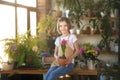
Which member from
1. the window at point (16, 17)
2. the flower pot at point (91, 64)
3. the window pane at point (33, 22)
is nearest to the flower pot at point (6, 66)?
the window at point (16, 17)

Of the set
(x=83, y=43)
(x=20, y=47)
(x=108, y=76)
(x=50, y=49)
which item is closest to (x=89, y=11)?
(x=83, y=43)

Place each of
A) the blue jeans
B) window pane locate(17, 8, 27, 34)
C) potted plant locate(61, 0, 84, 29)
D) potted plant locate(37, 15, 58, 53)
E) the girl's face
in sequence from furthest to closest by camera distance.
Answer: potted plant locate(37, 15, 58, 53), potted plant locate(61, 0, 84, 29), window pane locate(17, 8, 27, 34), the girl's face, the blue jeans

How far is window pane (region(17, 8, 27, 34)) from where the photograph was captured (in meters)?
5.68

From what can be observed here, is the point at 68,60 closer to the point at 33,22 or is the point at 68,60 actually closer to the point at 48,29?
the point at 48,29

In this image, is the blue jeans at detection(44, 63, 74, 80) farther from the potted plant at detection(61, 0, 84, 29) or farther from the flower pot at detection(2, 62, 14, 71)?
the potted plant at detection(61, 0, 84, 29)

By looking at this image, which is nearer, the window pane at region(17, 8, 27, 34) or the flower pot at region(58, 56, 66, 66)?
the flower pot at region(58, 56, 66, 66)

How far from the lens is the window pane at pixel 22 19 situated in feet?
18.6

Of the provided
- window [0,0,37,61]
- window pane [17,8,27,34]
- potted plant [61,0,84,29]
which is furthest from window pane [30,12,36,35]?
potted plant [61,0,84,29]

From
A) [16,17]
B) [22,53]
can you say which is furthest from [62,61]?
[16,17]

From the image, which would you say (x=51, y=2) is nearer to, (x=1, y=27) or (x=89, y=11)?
(x=89, y=11)

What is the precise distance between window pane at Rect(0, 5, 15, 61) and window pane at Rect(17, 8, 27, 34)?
25cm

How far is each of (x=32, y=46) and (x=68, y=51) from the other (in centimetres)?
94

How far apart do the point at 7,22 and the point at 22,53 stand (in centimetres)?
114

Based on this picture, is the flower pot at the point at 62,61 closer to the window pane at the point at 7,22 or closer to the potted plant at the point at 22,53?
the potted plant at the point at 22,53
